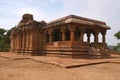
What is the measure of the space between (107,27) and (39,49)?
8085 millimetres

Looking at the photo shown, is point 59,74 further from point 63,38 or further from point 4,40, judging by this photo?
point 4,40

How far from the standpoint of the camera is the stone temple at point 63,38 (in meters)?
15.5

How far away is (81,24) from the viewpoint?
1603cm

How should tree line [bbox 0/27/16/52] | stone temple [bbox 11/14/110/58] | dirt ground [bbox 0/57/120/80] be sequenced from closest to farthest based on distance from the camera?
dirt ground [bbox 0/57/120/80] → stone temple [bbox 11/14/110/58] → tree line [bbox 0/27/16/52]

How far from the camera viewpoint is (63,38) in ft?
54.6

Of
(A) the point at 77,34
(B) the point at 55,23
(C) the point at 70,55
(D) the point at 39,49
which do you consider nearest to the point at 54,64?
(C) the point at 70,55

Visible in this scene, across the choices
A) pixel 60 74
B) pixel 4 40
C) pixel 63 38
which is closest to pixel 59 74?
pixel 60 74

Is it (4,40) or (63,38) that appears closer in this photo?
(63,38)

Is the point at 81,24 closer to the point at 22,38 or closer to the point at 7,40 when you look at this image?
the point at 22,38

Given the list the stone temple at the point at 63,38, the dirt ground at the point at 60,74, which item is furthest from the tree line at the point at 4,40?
the dirt ground at the point at 60,74

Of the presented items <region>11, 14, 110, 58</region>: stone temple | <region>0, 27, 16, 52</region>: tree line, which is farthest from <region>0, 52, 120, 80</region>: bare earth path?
<region>0, 27, 16, 52</region>: tree line

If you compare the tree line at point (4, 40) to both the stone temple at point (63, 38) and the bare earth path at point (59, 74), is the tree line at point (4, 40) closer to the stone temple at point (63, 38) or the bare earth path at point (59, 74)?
the stone temple at point (63, 38)

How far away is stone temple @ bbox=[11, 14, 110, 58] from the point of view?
610 inches

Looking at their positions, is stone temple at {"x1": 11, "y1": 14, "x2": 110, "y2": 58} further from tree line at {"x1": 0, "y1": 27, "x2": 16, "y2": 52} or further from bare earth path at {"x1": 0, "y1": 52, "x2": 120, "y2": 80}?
tree line at {"x1": 0, "y1": 27, "x2": 16, "y2": 52}
